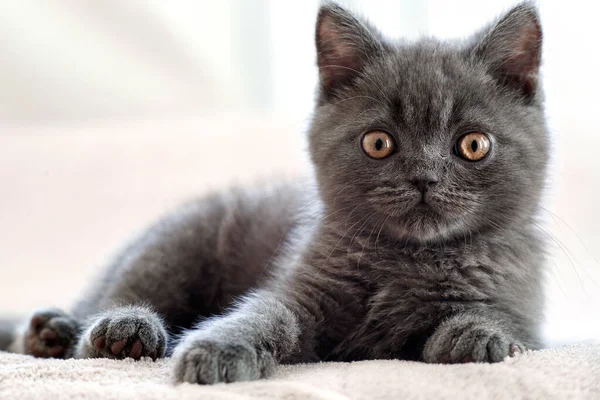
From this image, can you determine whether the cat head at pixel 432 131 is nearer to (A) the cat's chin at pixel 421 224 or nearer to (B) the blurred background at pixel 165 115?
(A) the cat's chin at pixel 421 224

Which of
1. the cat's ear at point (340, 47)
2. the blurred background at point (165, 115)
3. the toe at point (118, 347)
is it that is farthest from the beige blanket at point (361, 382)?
the blurred background at point (165, 115)

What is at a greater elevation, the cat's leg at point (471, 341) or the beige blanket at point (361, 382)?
the cat's leg at point (471, 341)

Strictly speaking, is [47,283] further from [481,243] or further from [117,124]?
[481,243]

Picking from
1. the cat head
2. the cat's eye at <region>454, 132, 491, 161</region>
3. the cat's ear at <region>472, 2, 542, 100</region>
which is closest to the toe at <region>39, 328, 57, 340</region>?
the cat head

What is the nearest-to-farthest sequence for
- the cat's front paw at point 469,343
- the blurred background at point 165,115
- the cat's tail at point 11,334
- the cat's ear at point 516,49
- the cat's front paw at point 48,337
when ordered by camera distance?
the cat's front paw at point 469,343 < the cat's ear at point 516,49 < the cat's front paw at point 48,337 < the cat's tail at point 11,334 < the blurred background at point 165,115

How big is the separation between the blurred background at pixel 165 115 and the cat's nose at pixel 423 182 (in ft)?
3.18

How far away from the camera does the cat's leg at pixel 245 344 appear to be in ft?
3.98

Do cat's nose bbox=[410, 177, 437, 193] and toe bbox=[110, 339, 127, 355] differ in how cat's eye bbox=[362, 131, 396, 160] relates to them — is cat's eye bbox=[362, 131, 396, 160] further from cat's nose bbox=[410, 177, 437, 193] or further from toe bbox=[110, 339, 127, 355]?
toe bbox=[110, 339, 127, 355]

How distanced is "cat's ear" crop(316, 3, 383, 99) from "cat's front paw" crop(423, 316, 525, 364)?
0.67m

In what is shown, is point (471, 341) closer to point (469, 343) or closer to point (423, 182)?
point (469, 343)

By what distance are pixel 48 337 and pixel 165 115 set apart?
1686 mm

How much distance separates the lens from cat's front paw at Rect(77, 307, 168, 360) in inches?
59.3

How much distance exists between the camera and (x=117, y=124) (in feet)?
9.93

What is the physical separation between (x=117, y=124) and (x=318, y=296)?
5.92 feet
